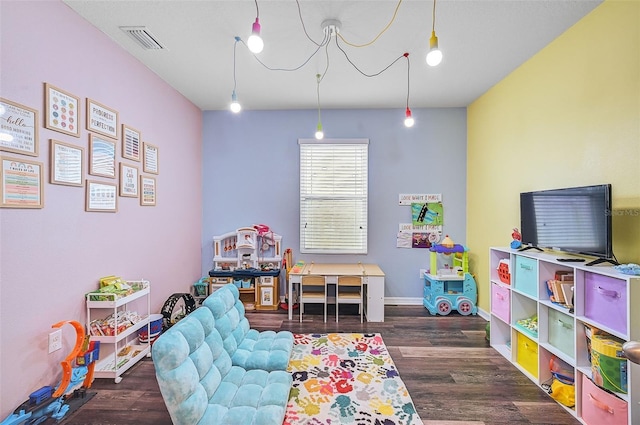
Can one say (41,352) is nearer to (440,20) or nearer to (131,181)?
(131,181)

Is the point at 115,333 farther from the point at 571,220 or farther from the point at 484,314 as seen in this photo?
the point at 484,314

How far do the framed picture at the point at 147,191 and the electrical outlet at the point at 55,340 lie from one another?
130 cm

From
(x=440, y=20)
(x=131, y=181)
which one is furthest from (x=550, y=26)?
(x=131, y=181)

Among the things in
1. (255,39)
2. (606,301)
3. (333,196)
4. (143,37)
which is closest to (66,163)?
(143,37)

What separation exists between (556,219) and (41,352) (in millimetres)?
3779

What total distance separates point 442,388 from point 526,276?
3.71 ft

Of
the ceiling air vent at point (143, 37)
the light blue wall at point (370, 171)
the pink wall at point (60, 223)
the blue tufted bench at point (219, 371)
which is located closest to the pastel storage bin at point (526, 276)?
the light blue wall at point (370, 171)

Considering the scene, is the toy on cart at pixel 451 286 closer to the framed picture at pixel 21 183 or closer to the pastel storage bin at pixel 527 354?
the pastel storage bin at pixel 527 354

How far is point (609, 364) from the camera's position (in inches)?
65.0

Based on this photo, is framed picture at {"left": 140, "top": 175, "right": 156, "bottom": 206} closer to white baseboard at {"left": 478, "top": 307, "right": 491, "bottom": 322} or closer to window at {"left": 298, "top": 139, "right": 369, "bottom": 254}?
window at {"left": 298, "top": 139, "right": 369, "bottom": 254}

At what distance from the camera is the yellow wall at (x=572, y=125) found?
74.2 inches

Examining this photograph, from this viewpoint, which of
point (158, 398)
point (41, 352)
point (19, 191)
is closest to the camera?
point (19, 191)

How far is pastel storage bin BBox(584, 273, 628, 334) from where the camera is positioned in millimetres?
1589

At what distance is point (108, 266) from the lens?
2.49 meters
